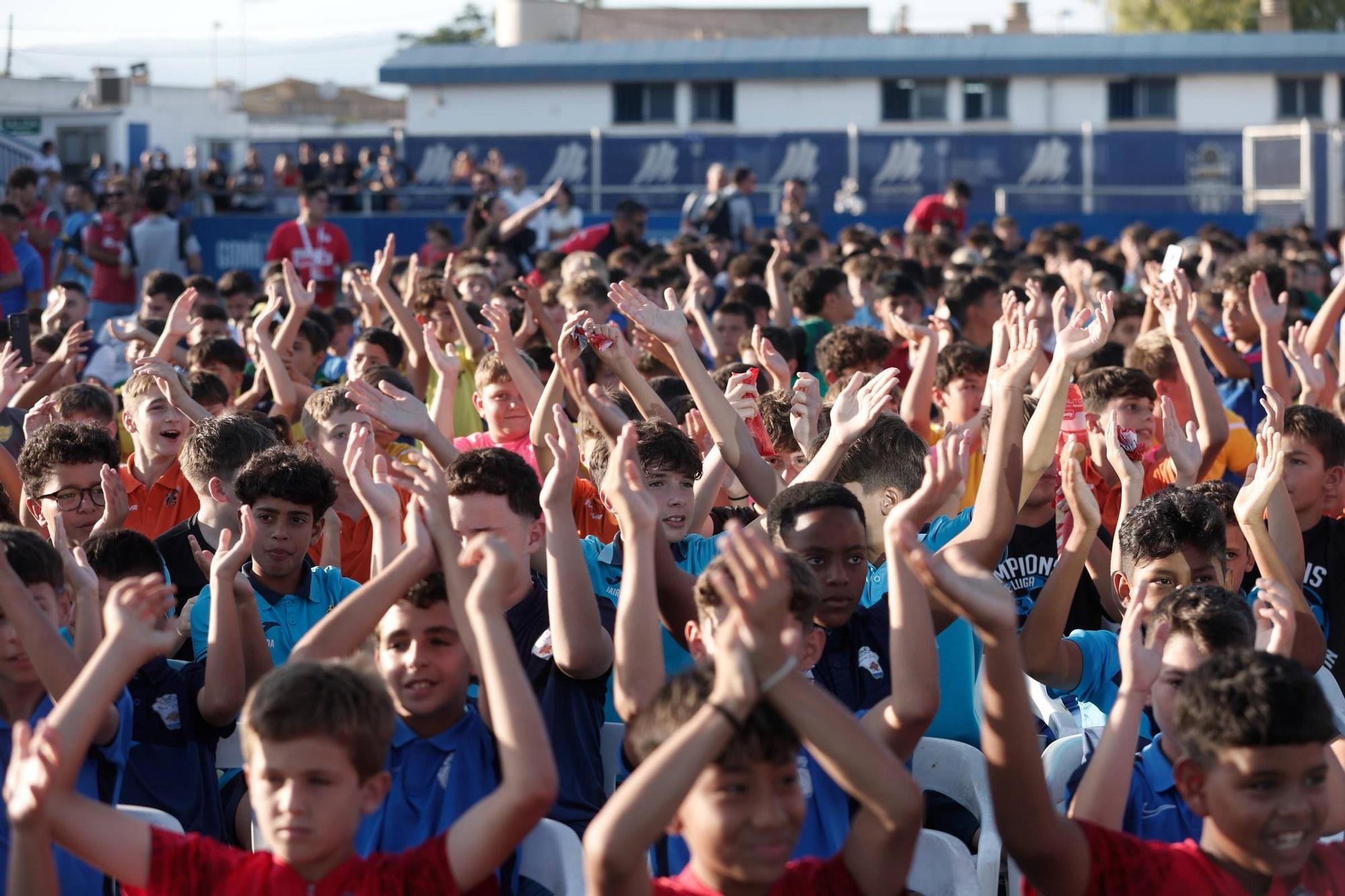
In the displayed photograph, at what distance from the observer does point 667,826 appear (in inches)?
109

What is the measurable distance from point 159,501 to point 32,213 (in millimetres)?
10668

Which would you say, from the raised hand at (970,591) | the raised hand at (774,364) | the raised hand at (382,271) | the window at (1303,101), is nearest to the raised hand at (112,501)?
the raised hand at (774,364)

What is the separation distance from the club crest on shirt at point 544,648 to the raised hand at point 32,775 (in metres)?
1.45

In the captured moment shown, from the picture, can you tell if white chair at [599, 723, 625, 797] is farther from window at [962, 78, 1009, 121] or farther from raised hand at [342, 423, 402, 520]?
window at [962, 78, 1009, 121]

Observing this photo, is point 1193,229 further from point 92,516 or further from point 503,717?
point 503,717

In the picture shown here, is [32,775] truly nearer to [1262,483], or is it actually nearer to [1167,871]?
[1167,871]

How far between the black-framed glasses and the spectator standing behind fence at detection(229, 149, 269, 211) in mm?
17906

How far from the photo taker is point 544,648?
13.6ft

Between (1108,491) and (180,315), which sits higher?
(180,315)

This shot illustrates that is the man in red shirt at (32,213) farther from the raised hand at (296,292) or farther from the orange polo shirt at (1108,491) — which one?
the orange polo shirt at (1108,491)

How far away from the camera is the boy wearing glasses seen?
540 cm

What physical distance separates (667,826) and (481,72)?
3546cm

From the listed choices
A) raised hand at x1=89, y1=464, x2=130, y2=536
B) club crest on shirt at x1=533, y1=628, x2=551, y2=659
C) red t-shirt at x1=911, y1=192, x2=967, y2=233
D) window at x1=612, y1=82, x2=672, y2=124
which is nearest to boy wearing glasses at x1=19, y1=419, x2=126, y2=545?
raised hand at x1=89, y1=464, x2=130, y2=536

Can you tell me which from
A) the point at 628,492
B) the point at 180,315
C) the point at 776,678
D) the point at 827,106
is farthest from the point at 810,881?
the point at 827,106
